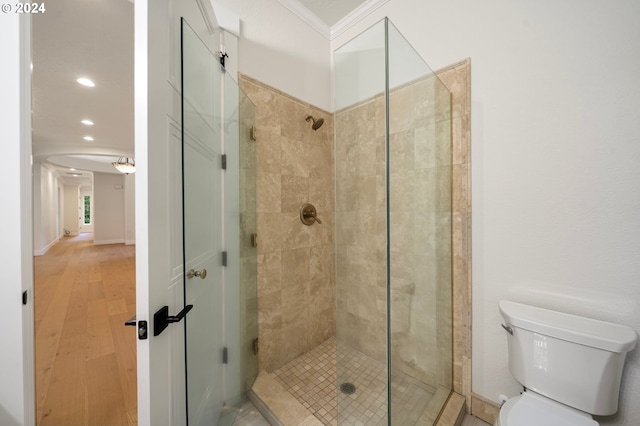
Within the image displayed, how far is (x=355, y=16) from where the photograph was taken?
2.05 m

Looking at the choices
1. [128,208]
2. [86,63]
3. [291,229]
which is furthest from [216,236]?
[128,208]

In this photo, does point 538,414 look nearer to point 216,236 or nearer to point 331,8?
point 216,236

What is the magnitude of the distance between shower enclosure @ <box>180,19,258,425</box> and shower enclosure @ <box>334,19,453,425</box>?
0.63 meters

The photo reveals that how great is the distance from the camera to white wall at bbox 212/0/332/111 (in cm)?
170

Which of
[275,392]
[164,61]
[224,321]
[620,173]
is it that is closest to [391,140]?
[164,61]

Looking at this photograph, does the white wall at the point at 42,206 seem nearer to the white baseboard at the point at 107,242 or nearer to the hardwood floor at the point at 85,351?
the white baseboard at the point at 107,242

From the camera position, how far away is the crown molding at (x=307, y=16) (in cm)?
193

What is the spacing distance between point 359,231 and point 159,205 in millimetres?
1192

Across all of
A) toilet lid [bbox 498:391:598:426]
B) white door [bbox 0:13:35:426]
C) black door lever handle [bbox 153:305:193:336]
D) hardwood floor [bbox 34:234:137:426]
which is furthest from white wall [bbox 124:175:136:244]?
toilet lid [bbox 498:391:598:426]

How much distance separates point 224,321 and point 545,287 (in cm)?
179

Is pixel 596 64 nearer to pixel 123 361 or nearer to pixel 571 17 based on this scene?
pixel 571 17

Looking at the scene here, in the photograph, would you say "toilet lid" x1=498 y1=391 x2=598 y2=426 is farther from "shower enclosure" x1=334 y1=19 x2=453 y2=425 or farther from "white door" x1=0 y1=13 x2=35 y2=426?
"white door" x1=0 y1=13 x2=35 y2=426

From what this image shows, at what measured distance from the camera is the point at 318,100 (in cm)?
217

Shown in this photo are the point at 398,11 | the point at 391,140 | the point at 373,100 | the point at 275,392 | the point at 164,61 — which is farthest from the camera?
the point at 398,11
